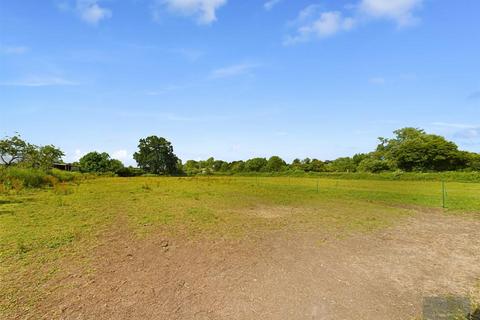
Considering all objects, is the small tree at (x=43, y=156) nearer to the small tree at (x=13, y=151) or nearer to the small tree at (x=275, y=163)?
the small tree at (x=13, y=151)

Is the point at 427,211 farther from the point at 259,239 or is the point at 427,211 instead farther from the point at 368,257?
the point at 259,239

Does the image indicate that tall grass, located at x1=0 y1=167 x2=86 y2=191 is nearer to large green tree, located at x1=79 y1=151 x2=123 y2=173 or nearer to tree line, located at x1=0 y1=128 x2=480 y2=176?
tree line, located at x1=0 y1=128 x2=480 y2=176

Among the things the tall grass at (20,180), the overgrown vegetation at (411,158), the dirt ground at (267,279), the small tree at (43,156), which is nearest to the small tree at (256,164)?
the overgrown vegetation at (411,158)

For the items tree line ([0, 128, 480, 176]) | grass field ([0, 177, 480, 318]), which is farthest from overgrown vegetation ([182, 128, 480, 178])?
grass field ([0, 177, 480, 318])

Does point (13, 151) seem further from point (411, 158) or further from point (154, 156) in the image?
point (411, 158)

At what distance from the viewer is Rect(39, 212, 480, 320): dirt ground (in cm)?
354

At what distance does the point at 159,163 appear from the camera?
252ft

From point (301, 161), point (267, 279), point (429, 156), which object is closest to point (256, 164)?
point (301, 161)

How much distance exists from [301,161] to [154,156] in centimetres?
4228

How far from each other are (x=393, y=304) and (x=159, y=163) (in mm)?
77129

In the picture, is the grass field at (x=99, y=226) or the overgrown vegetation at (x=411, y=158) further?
the overgrown vegetation at (x=411, y=158)

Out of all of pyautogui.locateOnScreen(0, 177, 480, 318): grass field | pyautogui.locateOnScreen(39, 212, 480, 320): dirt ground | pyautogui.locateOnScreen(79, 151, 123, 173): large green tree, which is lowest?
pyautogui.locateOnScreen(39, 212, 480, 320): dirt ground

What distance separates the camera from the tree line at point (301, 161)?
29297mm

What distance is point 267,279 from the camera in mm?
4551
